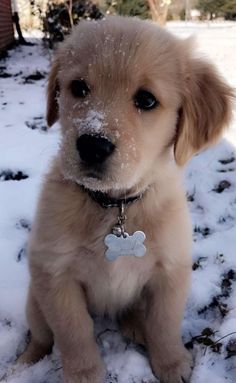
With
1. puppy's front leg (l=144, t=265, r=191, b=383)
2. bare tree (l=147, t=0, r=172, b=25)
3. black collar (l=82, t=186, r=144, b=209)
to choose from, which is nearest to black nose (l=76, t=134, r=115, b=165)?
black collar (l=82, t=186, r=144, b=209)

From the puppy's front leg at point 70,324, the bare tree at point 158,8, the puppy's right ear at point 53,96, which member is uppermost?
the puppy's right ear at point 53,96

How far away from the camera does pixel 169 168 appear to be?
206 cm

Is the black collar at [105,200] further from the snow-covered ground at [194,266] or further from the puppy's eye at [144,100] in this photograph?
the snow-covered ground at [194,266]

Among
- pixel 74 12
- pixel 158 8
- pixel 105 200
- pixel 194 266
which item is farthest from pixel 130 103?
pixel 158 8

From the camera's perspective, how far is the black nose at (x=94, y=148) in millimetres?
1597

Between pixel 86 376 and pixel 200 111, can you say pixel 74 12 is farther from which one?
pixel 86 376

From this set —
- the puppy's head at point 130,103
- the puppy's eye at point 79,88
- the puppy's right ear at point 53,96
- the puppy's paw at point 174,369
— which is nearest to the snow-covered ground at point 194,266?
the puppy's paw at point 174,369

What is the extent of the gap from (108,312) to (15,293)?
610 millimetres

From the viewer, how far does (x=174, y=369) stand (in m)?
2.08

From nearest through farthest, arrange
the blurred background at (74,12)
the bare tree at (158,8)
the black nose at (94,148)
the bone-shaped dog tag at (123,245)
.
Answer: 1. the black nose at (94,148)
2. the bone-shaped dog tag at (123,245)
3. the blurred background at (74,12)
4. the bare tree at (158,8)

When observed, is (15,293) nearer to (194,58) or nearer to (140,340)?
(140,340)

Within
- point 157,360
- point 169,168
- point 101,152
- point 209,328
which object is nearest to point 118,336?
point 157,360

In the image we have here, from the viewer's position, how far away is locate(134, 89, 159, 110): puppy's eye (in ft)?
5.69

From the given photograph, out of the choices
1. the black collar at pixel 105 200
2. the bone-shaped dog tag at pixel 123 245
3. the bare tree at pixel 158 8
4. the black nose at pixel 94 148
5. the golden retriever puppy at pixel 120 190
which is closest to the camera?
the black nose at pixel 94 148
